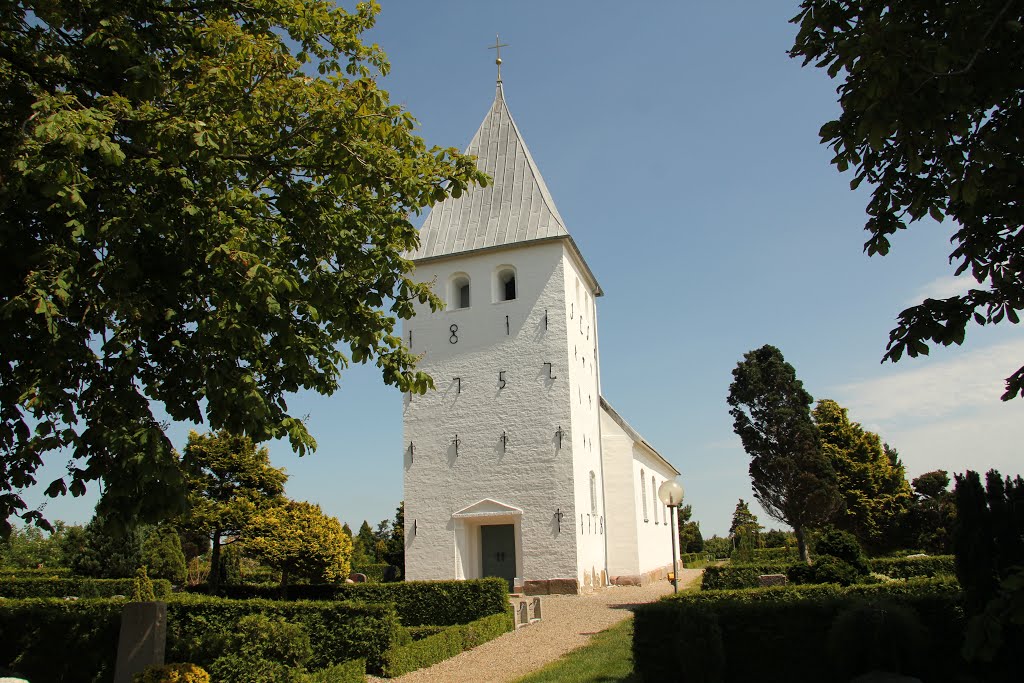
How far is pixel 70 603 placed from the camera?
42.3 feet

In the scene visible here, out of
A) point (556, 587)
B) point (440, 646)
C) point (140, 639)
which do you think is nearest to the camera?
point (140, 639)

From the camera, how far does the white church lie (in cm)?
2138

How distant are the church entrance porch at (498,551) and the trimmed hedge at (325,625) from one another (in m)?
11.1

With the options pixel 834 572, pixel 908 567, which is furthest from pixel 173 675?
pixel 908 567

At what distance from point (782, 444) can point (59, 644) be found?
22753mm

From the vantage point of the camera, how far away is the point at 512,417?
22141 mm

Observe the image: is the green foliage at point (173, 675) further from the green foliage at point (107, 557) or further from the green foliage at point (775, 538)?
the green foliage at point (775, 538)

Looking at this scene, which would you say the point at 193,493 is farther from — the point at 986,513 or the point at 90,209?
the point at 986,513

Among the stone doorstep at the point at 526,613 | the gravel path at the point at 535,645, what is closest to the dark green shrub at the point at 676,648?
the gravel path at the point at 535,645

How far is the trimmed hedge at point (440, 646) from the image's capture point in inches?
404

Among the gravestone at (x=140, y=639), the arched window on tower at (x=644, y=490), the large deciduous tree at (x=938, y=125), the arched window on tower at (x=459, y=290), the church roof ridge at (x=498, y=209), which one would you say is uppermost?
the church roof ridge at (x=498, y=209)

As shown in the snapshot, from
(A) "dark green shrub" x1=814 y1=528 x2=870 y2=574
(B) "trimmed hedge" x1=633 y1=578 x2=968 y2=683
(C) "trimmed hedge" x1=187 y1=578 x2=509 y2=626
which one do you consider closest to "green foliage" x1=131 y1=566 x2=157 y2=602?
(C) "trimmed hedge" x1=187 y1=578 x2=509 y2=626

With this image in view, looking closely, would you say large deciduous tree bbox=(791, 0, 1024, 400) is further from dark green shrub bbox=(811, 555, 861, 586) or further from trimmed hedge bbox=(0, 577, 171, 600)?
trimmed hedge bbox=(0, 577, 171, 600)

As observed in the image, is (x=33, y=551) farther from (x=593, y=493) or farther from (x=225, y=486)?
(x=593, y=493)
